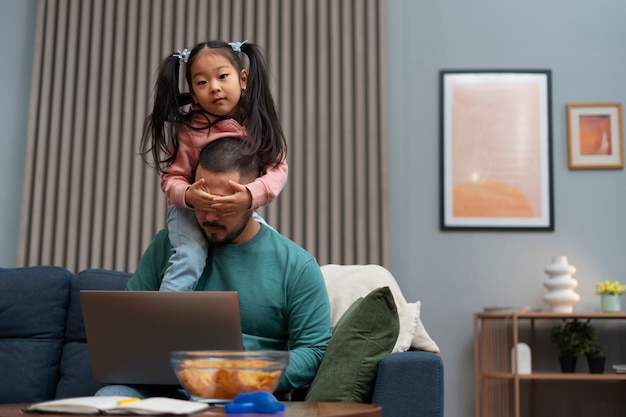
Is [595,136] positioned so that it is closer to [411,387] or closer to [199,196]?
[411,387]

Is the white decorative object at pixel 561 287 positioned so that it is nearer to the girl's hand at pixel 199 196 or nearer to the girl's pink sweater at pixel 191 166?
the girl's pink sweater at pixel 191 166

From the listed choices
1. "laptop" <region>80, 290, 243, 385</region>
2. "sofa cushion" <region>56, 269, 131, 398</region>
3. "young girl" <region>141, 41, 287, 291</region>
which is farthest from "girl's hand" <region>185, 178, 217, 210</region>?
"sofa cushion" <region>56, 269, 131, 398</region>

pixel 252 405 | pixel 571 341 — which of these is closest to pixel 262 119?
pixel 252 405

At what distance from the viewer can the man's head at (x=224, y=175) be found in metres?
1.78

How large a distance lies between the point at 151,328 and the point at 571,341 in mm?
2768

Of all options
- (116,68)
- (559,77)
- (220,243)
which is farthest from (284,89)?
(220,243)

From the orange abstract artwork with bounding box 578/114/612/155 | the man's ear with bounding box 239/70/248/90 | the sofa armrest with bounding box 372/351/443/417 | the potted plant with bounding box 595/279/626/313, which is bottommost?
the sofa armrest with bounding box 372/351/443/417

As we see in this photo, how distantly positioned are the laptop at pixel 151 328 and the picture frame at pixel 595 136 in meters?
3.08

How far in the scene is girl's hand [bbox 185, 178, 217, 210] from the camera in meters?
1.74

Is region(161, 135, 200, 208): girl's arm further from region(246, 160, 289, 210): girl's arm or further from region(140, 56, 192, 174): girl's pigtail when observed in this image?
region(246, 160, 289, 210): girl's arm

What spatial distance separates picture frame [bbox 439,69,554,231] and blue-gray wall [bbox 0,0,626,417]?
0.18 ft

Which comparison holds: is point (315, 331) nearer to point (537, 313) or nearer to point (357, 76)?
point (537, 313)

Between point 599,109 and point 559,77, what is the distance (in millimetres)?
269

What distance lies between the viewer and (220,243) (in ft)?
6.08
